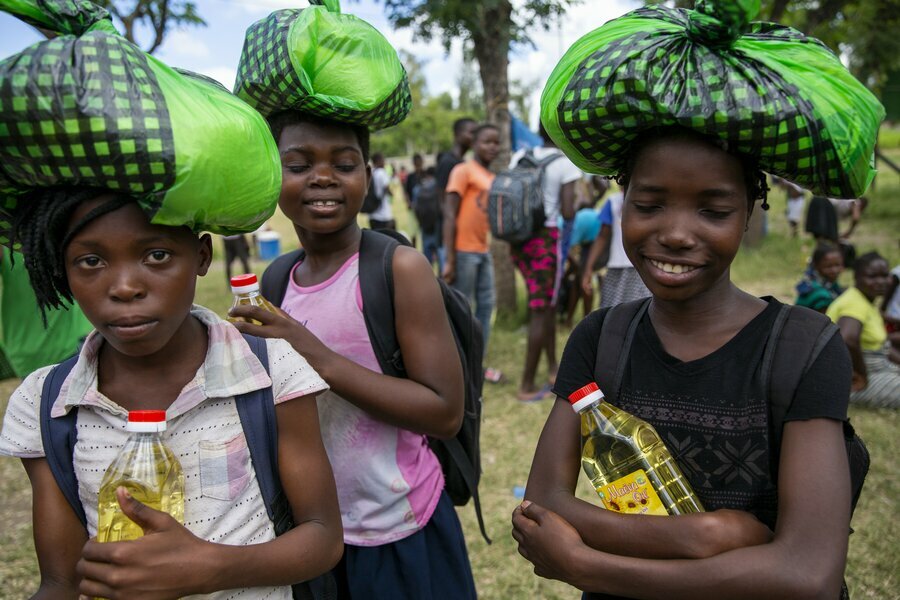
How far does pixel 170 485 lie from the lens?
1257 mm

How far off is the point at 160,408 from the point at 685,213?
1091 millimetres

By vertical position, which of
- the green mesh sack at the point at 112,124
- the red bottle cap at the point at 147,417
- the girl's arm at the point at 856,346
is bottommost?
the girl's arm at the point at 856,346

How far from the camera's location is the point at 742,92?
1.17m

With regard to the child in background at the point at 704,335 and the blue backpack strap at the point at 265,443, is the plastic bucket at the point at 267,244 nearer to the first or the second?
the blue backpack strap at the point at 265,443

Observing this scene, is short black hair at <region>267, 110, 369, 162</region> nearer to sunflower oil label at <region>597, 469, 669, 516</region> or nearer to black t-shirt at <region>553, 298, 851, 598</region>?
black t-shirt at <region>553, 298, 851, 598</region>

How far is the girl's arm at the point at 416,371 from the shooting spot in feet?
5.67

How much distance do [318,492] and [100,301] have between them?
56cm

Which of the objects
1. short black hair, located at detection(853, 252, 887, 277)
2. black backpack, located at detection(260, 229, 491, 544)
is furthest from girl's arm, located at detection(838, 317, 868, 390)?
black backpack, located at detection(260, 229, 491, 544)

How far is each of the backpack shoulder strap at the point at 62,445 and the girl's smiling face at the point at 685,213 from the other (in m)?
1.16

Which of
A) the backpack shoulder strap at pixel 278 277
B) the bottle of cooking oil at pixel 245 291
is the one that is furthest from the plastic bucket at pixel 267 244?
the bottle of cooking oil at pixel 245 291

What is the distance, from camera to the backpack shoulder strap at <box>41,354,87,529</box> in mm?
1269

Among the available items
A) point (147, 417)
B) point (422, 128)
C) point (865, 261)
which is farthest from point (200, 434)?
point (422, 128)

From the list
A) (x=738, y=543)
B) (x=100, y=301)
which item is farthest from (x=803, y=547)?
(x=100, y=301)

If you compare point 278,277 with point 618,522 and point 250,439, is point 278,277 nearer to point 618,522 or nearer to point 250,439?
point 250,439
